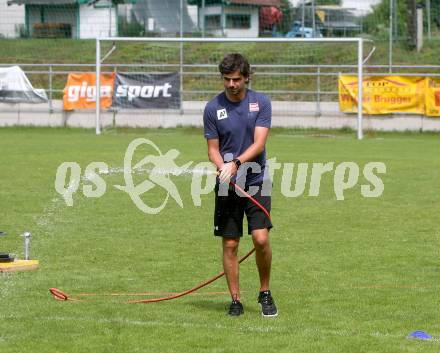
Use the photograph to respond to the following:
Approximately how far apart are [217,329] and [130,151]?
15542 millimetres

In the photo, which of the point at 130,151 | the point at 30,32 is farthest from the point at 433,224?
the point at 30,32

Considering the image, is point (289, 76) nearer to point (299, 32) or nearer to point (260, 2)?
point (299, 32)

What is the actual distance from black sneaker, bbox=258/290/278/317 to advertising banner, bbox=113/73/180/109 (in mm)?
22376

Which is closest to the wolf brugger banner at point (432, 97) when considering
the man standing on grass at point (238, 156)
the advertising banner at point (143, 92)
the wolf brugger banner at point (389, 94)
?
the wolf brugger banner at point (389, 94)

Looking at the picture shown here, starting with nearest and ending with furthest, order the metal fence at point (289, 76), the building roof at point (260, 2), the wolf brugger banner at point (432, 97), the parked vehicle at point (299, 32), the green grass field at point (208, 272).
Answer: the green grass field at point (208, 272), the wolf brugger banner at point (432, 97), the metal fence at point (289, 76), the parked vehicle at point (299, 32), the building roof at point (260, 2)

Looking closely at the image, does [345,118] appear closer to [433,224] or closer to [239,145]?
[433,224]

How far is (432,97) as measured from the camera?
92.5 feet

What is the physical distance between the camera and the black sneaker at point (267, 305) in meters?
7.35

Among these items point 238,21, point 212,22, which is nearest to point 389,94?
point 212,22

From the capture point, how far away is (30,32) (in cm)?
3341

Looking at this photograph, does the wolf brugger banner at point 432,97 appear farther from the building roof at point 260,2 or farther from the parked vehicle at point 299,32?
the building roof at point 260,2

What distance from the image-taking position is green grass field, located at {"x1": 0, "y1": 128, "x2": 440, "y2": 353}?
264 inches

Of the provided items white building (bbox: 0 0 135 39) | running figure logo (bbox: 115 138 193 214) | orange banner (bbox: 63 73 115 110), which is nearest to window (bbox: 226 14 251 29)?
white building (bbox: 0 0 135 39)

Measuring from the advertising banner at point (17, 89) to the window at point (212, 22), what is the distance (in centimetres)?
625
